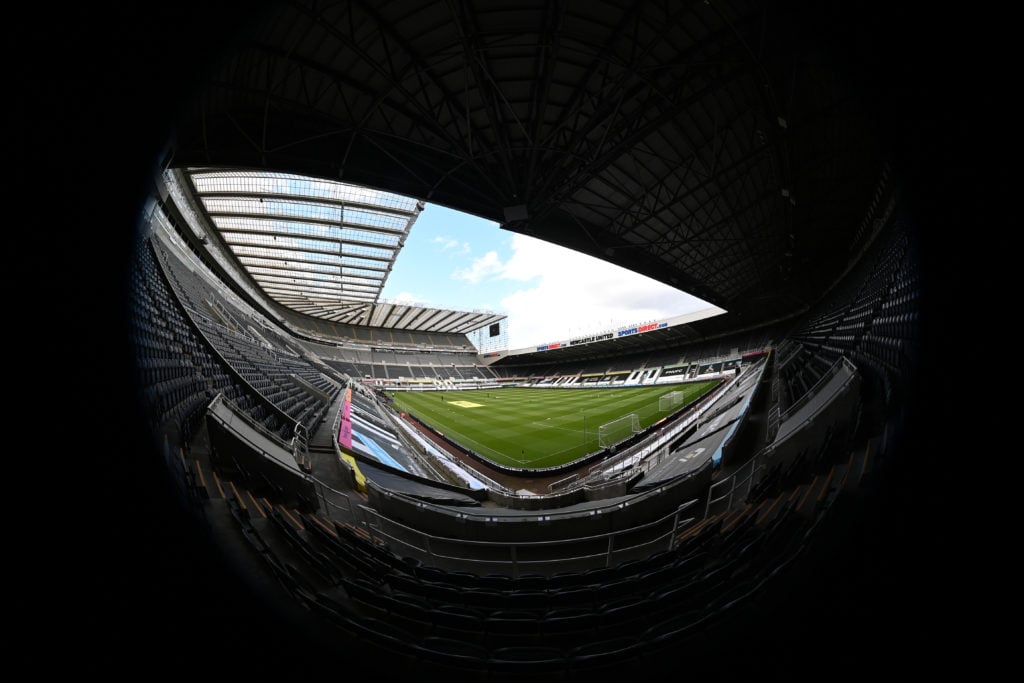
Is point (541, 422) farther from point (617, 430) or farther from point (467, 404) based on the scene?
point (467, 404)

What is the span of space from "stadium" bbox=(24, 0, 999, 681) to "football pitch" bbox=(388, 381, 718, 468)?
481 mm

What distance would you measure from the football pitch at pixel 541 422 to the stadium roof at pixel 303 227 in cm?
1388

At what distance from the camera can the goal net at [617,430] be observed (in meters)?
16.2

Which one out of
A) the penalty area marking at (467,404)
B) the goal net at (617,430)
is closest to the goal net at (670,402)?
the goal net at (617,430)

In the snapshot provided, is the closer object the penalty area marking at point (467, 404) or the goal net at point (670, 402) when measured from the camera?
the goal net at point (670, 402)

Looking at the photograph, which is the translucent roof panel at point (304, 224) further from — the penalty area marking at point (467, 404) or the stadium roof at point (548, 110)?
the penalty area marking at point (467, 404)

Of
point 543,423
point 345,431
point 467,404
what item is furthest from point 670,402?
point 345,431

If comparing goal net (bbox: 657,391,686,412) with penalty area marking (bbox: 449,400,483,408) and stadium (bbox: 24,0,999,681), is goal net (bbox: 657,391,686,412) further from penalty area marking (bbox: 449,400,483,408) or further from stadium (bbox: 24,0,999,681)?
penalty area marking (bbox: 449,400,483,408)

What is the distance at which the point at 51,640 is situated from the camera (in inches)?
52.9

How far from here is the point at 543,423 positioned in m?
21.7

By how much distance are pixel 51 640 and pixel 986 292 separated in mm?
4719

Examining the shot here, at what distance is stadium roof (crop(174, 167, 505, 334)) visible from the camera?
1917 centimetres

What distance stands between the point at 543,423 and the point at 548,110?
17445 millimetres

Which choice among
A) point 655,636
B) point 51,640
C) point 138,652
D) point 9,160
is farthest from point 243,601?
point 655,636
